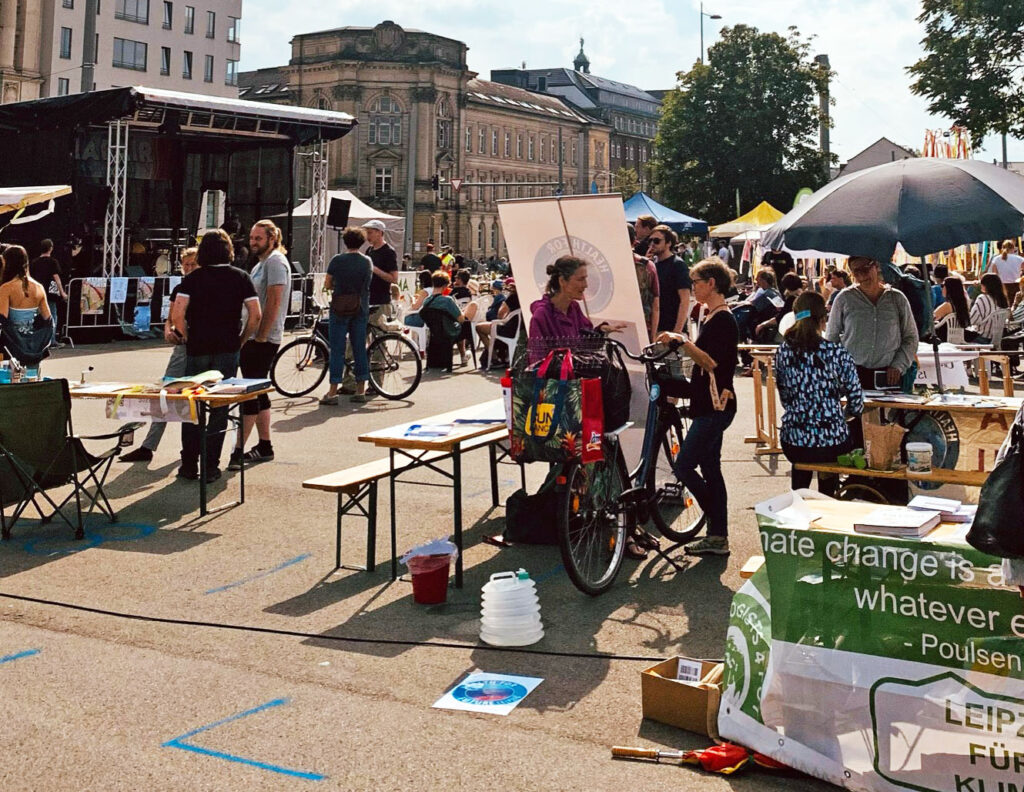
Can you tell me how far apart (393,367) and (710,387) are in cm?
846

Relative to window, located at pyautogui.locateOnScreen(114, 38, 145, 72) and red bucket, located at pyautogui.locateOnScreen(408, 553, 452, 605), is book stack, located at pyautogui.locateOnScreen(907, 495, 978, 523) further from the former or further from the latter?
window, located at pyautogui.locateOnScreen(114, 38, 145, 72)

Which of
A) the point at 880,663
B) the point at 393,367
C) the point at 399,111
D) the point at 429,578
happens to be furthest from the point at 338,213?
the point at 399,111

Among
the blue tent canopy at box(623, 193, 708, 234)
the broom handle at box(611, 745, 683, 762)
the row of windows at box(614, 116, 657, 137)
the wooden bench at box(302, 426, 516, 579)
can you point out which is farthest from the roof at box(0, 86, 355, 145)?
the row of windows at box(614, 116, 657, 137)

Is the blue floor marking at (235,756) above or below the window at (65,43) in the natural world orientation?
below

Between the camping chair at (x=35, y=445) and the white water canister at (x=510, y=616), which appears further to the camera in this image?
the camping chair at (x=35, y=445)

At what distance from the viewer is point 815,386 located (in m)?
7.43

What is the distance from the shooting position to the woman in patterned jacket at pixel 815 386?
7434 mm

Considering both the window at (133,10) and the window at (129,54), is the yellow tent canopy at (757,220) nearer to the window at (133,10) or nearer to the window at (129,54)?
the window at (129,54)

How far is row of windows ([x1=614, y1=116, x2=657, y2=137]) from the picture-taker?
145 metres

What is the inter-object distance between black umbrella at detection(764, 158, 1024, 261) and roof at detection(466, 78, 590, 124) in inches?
4203

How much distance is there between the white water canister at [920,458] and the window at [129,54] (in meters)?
87.5

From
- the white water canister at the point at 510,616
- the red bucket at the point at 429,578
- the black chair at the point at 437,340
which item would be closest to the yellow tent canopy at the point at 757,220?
the black chair at the point at 437,340

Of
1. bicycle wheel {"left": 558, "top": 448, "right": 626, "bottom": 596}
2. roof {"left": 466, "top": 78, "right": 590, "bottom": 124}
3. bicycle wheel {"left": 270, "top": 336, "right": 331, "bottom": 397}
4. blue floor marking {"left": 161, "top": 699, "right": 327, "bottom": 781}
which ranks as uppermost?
roof {"left": 466, "top": 78, "right": 590, "bottom": 124}

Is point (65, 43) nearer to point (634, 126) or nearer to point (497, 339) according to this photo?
point (497, 339)
